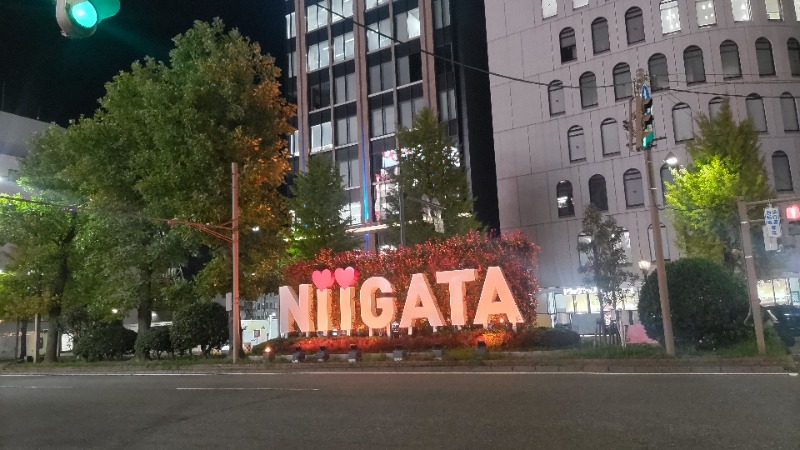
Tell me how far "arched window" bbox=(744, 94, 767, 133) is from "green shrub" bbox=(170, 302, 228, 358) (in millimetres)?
30063

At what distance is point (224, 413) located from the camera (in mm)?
9188

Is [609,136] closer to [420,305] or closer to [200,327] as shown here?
[420,305]

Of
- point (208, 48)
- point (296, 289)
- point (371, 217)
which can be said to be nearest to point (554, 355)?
point (296, 289)

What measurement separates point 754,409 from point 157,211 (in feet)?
71.0

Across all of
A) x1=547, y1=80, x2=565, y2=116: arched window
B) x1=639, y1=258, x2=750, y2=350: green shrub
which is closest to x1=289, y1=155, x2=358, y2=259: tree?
x1=547, y1=80, x2=565, y2=116: arched window

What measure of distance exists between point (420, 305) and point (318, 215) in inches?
561

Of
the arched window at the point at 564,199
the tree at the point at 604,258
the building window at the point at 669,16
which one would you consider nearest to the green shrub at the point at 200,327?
the tree at the point at 604,258

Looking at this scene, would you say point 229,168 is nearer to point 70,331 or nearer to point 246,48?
point 246,48

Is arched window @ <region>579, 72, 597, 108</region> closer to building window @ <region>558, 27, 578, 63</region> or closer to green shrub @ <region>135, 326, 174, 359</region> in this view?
building window @ <region>558, 27, 578, 63</region>

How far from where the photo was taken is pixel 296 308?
88.0 feet

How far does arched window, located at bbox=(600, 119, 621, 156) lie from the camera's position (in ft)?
123

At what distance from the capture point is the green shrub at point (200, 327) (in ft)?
82.3

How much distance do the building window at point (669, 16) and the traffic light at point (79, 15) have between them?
38076 mm

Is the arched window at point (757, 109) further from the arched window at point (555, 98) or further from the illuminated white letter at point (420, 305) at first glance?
the illuminated white letter at point (420, 305)
